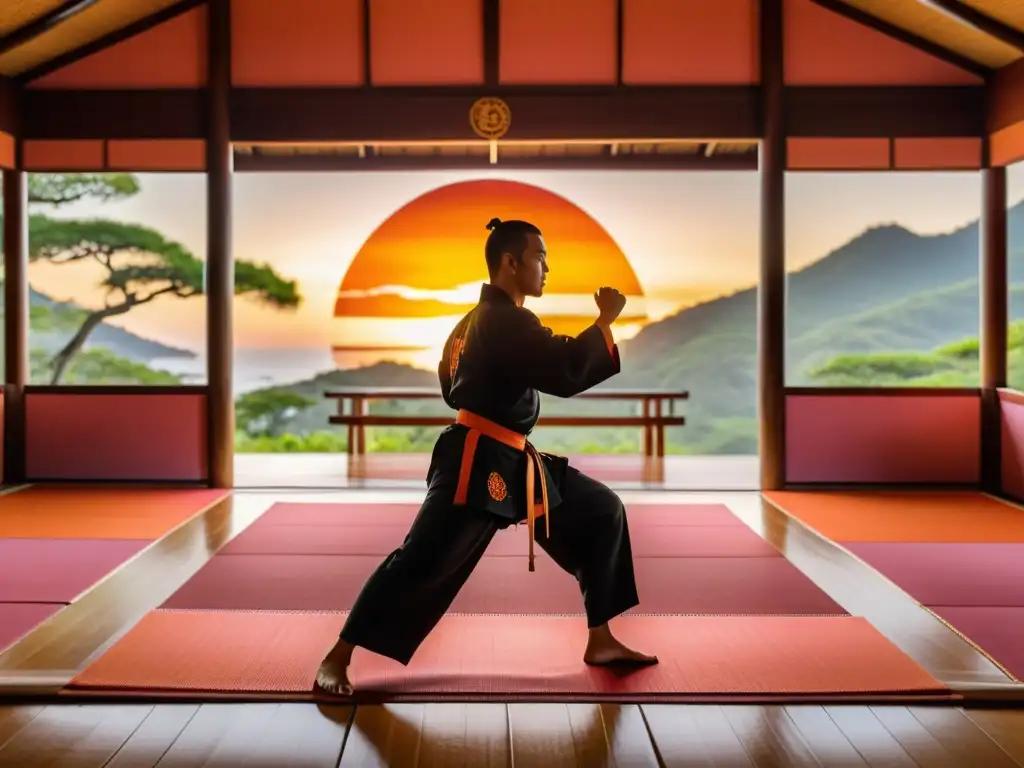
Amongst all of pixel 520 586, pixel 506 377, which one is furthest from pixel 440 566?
pixel 520 586

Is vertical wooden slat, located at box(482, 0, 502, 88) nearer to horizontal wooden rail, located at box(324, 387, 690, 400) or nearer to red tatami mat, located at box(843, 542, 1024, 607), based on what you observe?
horizontal wooden rail, located at box(324, 387, 690, 400)

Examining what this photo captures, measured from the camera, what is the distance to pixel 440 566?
2.46m

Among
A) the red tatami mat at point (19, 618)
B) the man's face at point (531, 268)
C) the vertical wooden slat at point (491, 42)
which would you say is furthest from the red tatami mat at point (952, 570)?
the vertical wooden slat at point (491, 42)

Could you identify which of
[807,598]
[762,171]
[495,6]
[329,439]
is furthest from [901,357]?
[807,598]

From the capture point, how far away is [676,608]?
329 centimetres

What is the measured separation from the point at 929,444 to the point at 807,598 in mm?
3001

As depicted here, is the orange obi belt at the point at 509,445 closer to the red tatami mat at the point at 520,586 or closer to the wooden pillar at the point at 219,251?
the red tatami mat at the point at 520,586

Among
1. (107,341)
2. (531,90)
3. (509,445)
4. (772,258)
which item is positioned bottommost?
(509,445)

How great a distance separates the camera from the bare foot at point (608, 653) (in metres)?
2.64

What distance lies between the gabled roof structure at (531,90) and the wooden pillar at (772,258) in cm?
1

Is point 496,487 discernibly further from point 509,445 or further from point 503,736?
point 503,736

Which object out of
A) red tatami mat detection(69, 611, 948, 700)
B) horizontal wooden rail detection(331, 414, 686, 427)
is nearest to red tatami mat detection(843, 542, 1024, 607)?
red tatami mat detection(69, 611, 948, 700)

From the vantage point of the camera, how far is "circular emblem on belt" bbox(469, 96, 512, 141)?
5.83m

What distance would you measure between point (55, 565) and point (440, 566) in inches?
84.3
